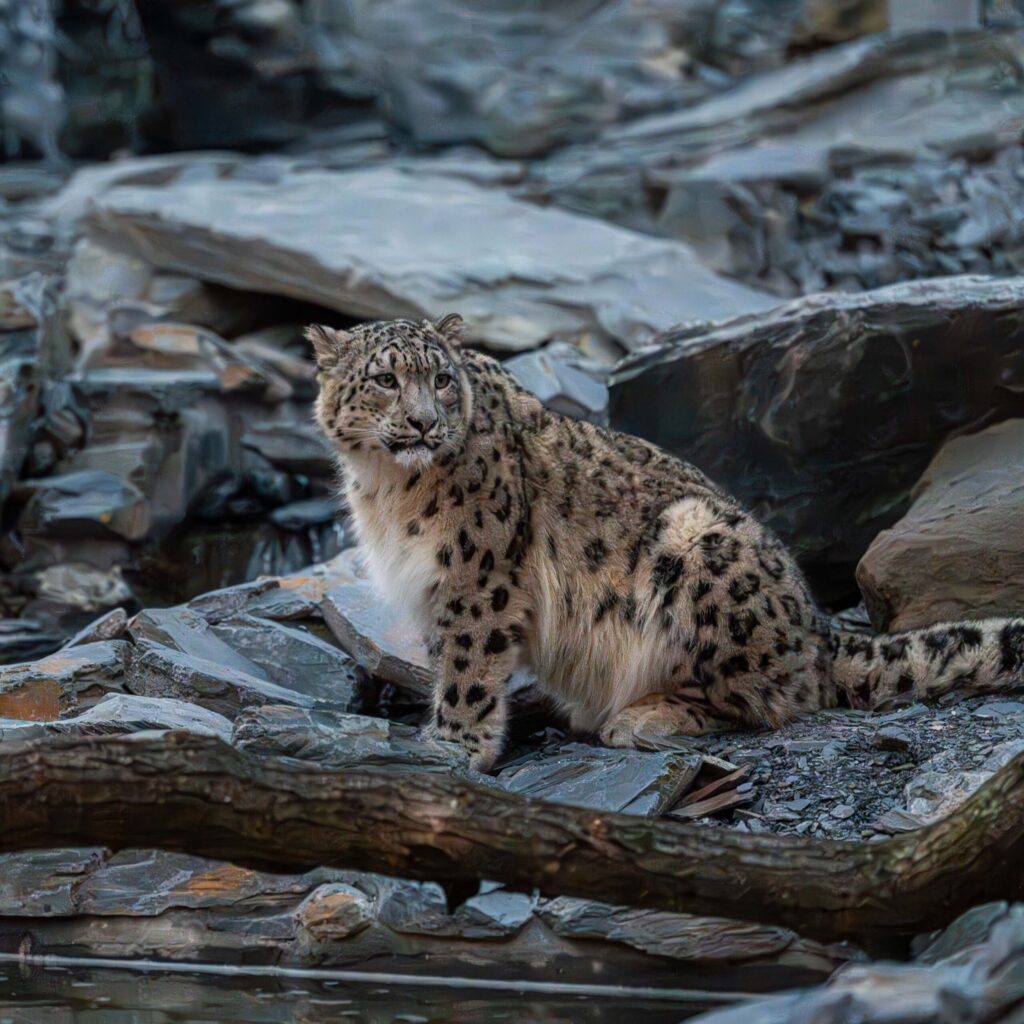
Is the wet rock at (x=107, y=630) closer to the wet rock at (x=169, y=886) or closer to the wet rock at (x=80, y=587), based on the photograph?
the wet rock at (x=169, y=886)

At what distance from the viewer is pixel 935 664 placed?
18.1 feet

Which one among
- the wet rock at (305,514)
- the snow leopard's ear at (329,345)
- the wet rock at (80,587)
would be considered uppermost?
the snow leopard's ear at (329,345)

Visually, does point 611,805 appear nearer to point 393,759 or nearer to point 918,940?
point 393,759

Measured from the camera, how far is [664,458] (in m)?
6.05

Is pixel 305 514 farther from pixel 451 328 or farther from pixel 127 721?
pixel 127 721

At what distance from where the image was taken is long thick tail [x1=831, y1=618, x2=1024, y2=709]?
18.0 ft

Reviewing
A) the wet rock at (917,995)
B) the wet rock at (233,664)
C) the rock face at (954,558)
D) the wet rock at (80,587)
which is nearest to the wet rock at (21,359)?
the wet rock at (80,587)

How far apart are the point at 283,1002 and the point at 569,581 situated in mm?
2127

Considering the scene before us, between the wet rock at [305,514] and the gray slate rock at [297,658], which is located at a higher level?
the gray slate rock at [297,658]

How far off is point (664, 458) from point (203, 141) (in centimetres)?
1193

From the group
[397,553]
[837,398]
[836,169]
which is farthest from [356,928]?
[836,169]

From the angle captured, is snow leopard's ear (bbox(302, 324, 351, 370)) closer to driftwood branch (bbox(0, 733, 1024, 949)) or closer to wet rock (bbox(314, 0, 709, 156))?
driftwood branch (bbox(0, 733, 1024, 949))

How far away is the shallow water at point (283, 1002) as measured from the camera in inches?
151

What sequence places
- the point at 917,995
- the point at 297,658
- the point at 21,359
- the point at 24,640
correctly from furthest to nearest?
1. the point at 21,359
2. the point at 24,640
3. the point at 297,658
4. the point at 917,995
